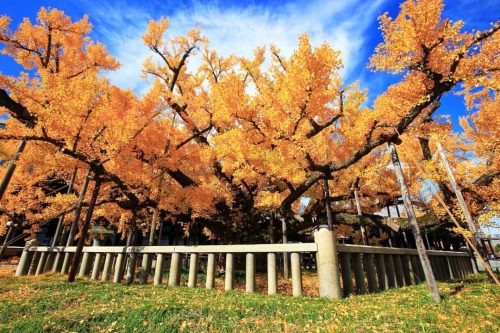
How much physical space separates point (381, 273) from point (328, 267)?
2689 millimetres

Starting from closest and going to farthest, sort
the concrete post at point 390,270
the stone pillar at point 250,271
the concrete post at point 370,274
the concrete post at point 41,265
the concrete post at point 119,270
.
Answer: the stone pillar at point 250,271 → the concrete post at point 370,274 → the concrete post at point 390,270 → the concrete post at point 119,270 → the concrete post at point 41,265

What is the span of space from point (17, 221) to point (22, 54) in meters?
9.18

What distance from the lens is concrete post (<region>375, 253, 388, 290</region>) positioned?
7.33m

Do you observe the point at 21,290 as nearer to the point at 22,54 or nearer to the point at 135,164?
the point at 135,164

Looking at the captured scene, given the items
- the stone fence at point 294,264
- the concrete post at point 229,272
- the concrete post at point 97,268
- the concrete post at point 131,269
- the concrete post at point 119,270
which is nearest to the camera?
the stone fence at point 294,264

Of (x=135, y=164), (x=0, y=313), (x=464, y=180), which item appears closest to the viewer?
(x=0, y=313)

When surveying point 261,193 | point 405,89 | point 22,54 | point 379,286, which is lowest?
point 379,286

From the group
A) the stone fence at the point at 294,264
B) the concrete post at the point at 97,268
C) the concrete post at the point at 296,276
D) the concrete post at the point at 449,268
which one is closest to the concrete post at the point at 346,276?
the stone fence at the point at 294,264

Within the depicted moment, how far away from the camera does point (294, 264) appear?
6301mm

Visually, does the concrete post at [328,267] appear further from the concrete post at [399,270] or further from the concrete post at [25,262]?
the concrete post at [25,262]

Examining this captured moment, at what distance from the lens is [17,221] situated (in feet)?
46.5

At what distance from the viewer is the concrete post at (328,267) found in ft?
19.0

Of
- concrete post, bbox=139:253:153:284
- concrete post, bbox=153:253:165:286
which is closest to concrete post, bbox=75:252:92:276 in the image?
concrete post, bbox=139:253:153:284

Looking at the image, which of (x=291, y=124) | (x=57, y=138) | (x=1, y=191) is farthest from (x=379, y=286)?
(x=1, y=191)
